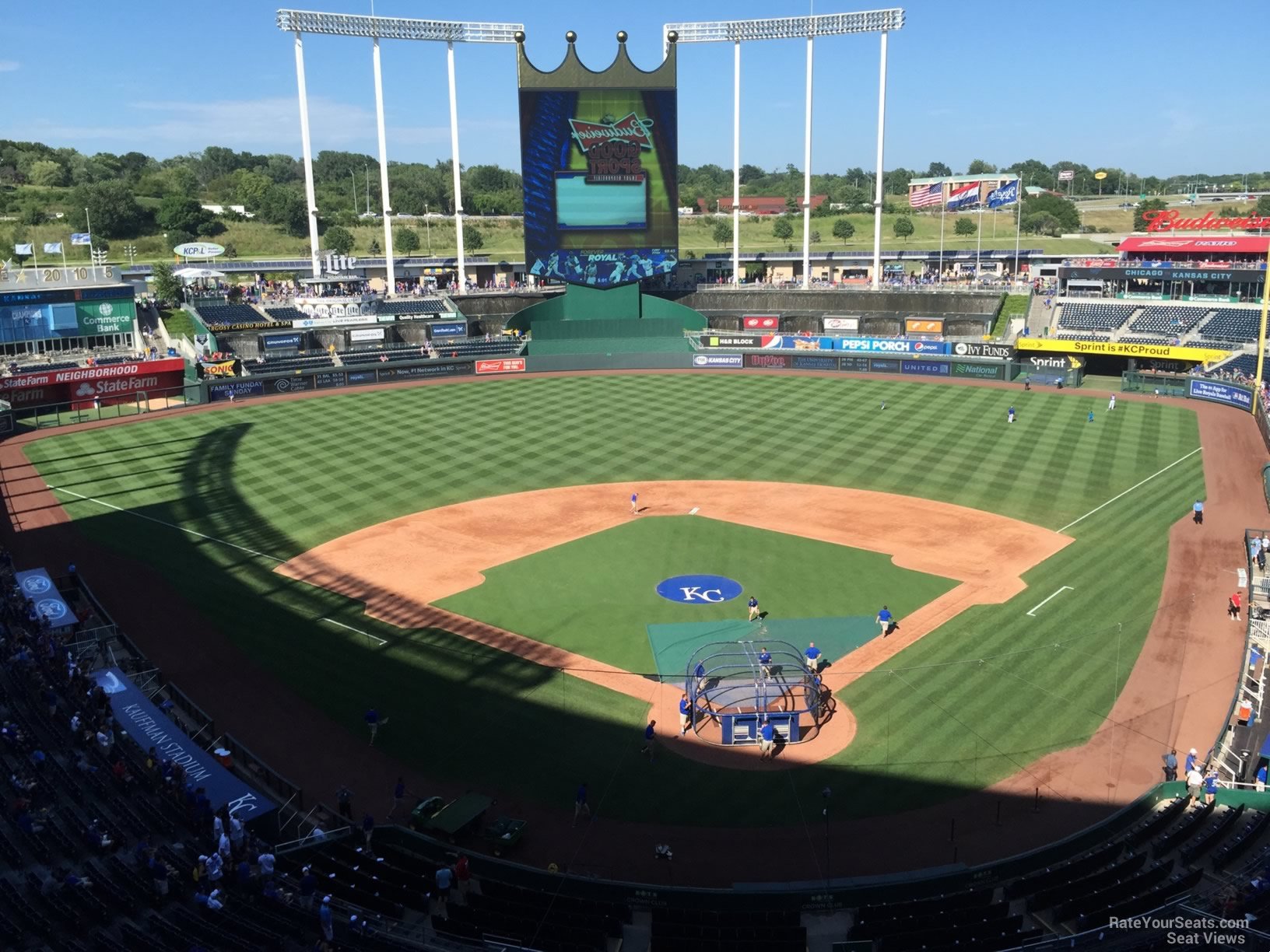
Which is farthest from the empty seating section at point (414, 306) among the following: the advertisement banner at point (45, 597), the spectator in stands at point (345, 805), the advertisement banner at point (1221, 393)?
the spectator in stands at point (345, 805)

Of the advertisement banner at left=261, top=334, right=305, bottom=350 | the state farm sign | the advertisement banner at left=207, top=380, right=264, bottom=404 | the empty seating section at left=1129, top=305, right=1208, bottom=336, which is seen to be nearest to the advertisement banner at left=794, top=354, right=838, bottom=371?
the empty seating section at left=1129, top=305, right=1208, bottom=336

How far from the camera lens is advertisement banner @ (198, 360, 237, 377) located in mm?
64062

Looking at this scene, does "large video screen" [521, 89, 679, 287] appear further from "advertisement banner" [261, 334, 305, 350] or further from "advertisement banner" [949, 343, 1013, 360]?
"advertisement banner" [949, 343, 1013, 360]

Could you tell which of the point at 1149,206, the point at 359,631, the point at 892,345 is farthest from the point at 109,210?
the point at 1149,206

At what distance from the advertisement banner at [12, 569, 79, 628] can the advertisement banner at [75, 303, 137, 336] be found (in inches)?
1723

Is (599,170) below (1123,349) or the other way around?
the other way around

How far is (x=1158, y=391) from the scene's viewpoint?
59125 millimetres

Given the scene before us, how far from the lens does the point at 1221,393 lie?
5609cm

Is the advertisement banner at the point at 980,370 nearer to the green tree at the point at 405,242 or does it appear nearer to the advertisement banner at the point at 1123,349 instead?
the advertisement banner at the point at 1123,349

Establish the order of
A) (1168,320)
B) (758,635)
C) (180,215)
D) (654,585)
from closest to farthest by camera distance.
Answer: (758,635) → (654,585) → (1168,320) → (180,215)

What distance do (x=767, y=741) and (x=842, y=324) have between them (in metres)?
62.9

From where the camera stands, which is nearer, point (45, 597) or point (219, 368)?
point (45, 597)

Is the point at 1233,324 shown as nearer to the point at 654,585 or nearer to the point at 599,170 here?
the point at 599,170

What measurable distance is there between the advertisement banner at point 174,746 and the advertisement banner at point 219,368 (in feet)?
147
